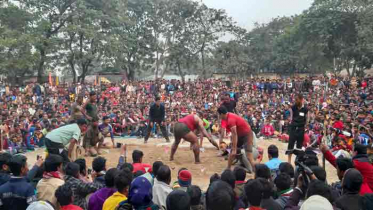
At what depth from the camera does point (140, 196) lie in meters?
3.96

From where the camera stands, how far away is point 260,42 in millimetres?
41625

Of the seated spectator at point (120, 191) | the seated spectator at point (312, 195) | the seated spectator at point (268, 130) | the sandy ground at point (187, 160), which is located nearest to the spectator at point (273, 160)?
the sandy ground at point (187, 160)

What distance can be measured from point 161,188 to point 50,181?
4.59 ft

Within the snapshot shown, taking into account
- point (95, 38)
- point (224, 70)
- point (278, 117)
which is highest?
point (95, 38)

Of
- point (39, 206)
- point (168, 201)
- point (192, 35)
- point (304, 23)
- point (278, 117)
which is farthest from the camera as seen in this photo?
point (192, 35)

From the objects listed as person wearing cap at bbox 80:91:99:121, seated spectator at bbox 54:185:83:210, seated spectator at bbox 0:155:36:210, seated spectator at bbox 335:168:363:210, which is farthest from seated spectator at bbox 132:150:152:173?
person wearing cap at bbox 80:91:99:121

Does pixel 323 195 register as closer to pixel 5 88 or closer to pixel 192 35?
pixel 5 88

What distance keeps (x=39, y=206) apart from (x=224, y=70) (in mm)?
32212

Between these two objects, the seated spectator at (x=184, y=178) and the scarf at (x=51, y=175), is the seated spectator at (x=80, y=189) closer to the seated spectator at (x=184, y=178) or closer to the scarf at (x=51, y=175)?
the scarf at (x=51, y=175)

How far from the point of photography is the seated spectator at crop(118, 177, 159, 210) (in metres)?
3.96

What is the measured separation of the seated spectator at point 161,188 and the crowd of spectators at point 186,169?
13 mm

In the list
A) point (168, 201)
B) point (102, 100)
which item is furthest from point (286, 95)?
point (168, 201)

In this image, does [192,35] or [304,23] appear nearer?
[304,23]

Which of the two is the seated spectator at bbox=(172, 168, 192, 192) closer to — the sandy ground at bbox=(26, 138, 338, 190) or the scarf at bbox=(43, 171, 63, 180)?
the scarf at bbox=(43, 171, 63, 180)
